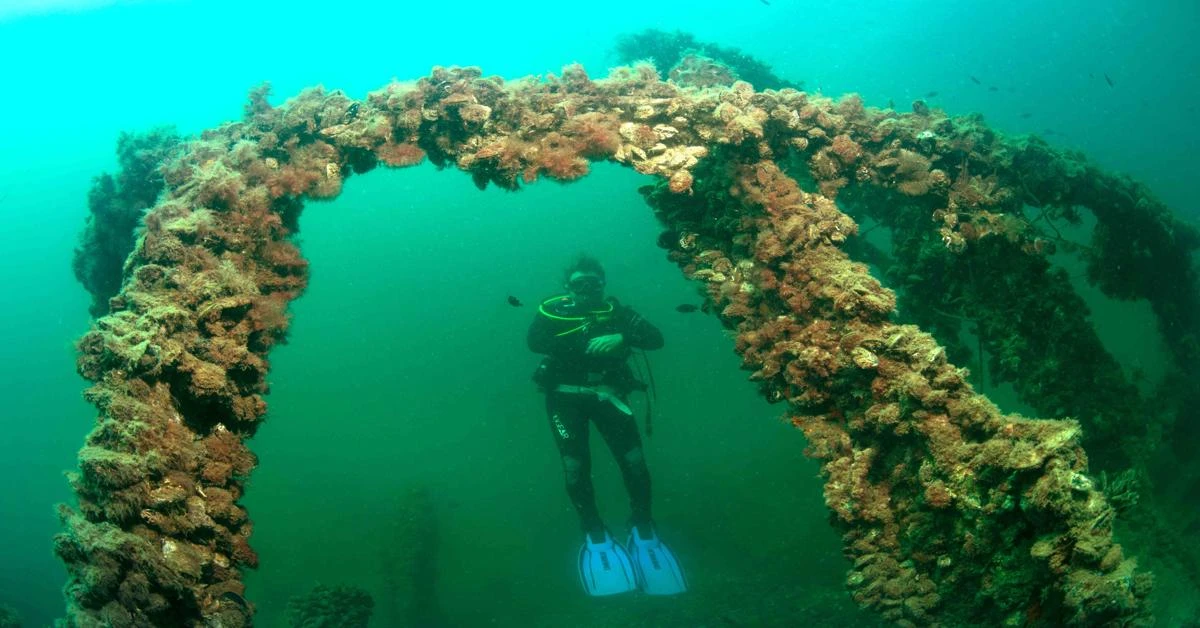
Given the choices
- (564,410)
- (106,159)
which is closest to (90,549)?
(564,410)

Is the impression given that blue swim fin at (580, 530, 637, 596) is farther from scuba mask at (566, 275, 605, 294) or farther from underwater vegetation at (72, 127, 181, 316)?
underwater vegetation at (72, 127, 181, 316)

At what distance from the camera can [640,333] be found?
11070 mm

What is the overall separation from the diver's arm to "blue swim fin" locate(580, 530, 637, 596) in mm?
3701

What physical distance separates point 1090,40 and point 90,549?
410ft

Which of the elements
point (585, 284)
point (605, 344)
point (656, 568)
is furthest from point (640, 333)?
point (656, 568)

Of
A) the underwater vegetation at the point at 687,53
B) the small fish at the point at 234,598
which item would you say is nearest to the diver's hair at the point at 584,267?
the underwater vegetation at the point at 687,53

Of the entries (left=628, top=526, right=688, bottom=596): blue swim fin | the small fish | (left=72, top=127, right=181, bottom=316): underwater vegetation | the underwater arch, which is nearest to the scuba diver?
(left=628, top=526, right=688, bottom=596): blue swim fin

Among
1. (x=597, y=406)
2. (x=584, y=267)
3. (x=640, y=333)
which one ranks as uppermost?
(x=584, y=267)

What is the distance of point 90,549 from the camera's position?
7.91 ft

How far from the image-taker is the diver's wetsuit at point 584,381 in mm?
10312

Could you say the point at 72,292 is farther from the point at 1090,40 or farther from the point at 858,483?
the point at 1090,40

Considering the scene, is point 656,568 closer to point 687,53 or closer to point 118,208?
point 118,208

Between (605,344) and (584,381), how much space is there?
894 mm

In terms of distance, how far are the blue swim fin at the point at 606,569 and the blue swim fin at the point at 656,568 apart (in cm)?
15
